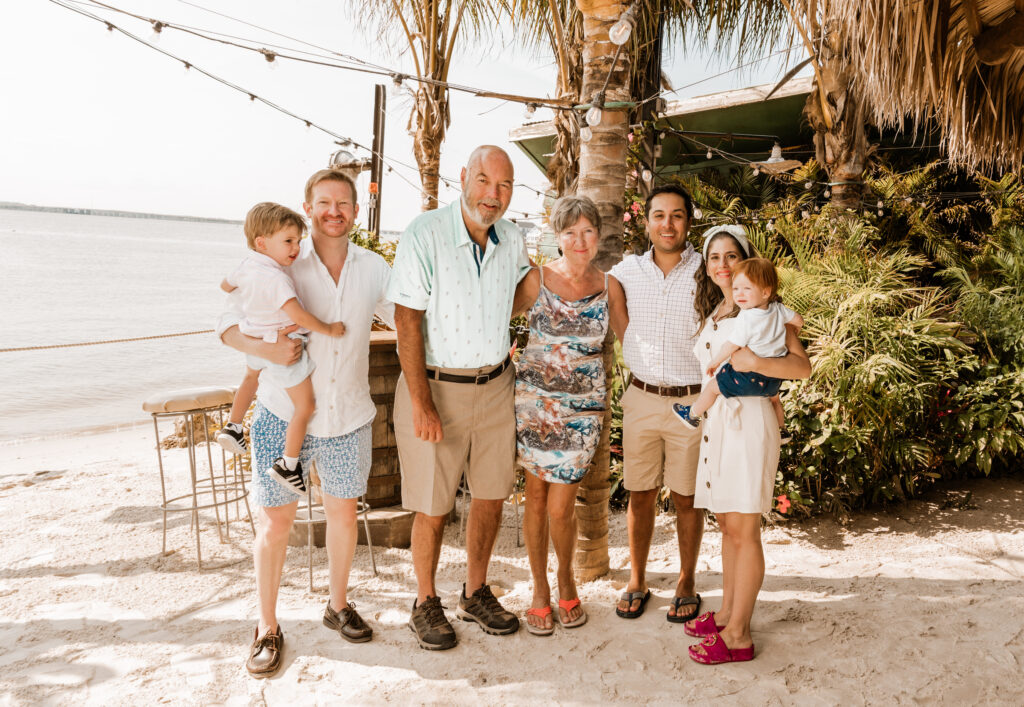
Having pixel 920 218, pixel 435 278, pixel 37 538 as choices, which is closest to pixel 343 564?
pixel 435 278

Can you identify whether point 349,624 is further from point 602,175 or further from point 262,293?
point 602,175

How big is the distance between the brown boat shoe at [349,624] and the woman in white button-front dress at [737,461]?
5.11 feet

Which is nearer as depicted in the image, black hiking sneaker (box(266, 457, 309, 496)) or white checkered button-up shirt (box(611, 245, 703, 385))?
black hiking sneaker (box(266, 457, 309, 496))

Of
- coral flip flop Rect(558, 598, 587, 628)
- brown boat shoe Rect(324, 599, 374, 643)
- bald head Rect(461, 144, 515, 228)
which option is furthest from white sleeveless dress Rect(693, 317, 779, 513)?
brown boat shoe Rect(324, 599, 374, 643)

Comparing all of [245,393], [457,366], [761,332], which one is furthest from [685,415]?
[245,393]

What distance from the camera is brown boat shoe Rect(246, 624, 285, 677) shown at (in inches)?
112

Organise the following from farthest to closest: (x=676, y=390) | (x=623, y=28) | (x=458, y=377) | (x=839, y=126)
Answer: (x=839, y=126), (x=623, y=28), (x=676, y=390), (x=458, y=377)

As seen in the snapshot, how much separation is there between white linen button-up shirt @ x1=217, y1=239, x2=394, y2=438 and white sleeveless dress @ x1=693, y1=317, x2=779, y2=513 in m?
1.65

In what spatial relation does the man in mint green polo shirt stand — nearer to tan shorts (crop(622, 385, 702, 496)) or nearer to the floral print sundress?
the floral print sundress

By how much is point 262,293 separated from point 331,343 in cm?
37

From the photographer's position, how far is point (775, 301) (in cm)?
283

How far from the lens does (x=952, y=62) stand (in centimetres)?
329

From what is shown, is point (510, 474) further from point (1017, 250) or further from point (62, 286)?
point (62, 286)

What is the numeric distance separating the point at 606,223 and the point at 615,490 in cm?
238
